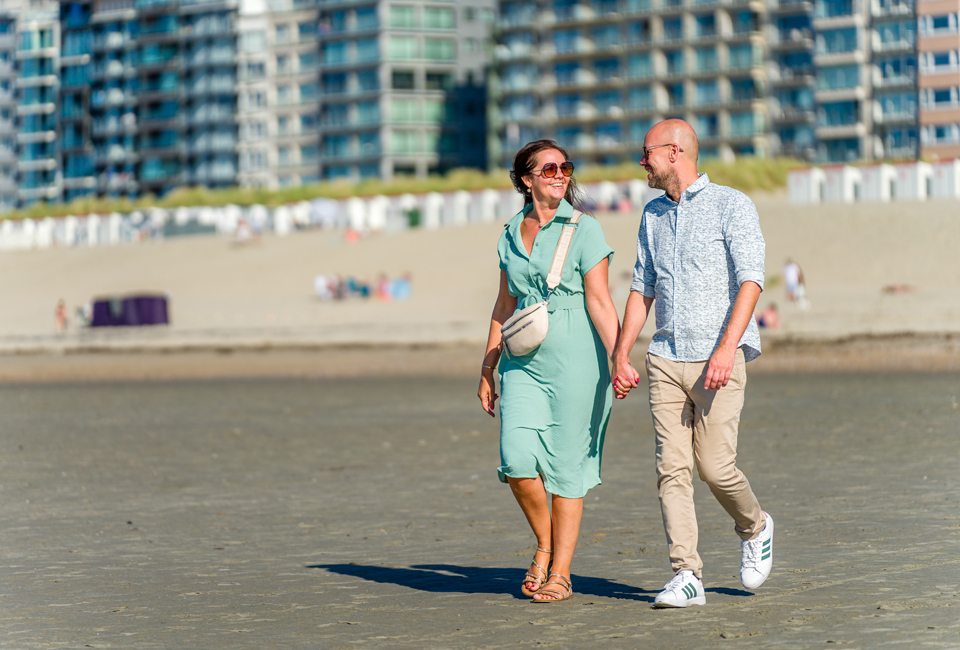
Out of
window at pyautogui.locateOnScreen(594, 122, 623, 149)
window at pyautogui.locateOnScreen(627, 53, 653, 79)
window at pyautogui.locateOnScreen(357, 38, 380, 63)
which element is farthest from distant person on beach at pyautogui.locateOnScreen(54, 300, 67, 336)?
window at pyautogui.locateOnScreen(357, 38, 380, 63)

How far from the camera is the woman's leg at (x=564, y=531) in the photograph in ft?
20.0

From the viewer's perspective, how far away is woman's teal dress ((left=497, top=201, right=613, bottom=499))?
5.98 meters

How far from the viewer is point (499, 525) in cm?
844

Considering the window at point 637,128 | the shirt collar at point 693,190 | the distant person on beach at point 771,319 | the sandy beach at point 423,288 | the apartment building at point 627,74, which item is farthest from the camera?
the window at point 637,128

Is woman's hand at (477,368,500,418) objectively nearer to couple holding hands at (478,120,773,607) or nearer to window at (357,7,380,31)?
couple holding hands at (478,120,773,607)

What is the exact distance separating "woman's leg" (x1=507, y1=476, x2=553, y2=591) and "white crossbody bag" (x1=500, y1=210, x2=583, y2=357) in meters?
0.57

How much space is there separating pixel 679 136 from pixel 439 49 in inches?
3944

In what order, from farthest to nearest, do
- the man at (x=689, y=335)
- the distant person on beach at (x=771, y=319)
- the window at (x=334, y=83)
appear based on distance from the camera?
1. the window at (x=334, y=83)
2. the distant person on beach at (x=771, y=319)
3. the man at (x=689, y=335)

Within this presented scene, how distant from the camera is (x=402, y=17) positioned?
103 m

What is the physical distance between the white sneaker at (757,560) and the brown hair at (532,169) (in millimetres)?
1626

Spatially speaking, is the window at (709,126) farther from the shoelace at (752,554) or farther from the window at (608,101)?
the shoelace at (752,554)

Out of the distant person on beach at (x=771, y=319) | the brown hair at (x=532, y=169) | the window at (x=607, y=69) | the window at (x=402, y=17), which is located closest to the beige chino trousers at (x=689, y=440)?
the brown hair at (x=532, y=169)

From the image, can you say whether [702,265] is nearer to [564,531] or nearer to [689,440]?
[689,440]

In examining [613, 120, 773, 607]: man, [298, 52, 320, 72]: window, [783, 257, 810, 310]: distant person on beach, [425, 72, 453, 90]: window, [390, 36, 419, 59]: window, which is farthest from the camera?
[298, 52, 320, 72]: window
